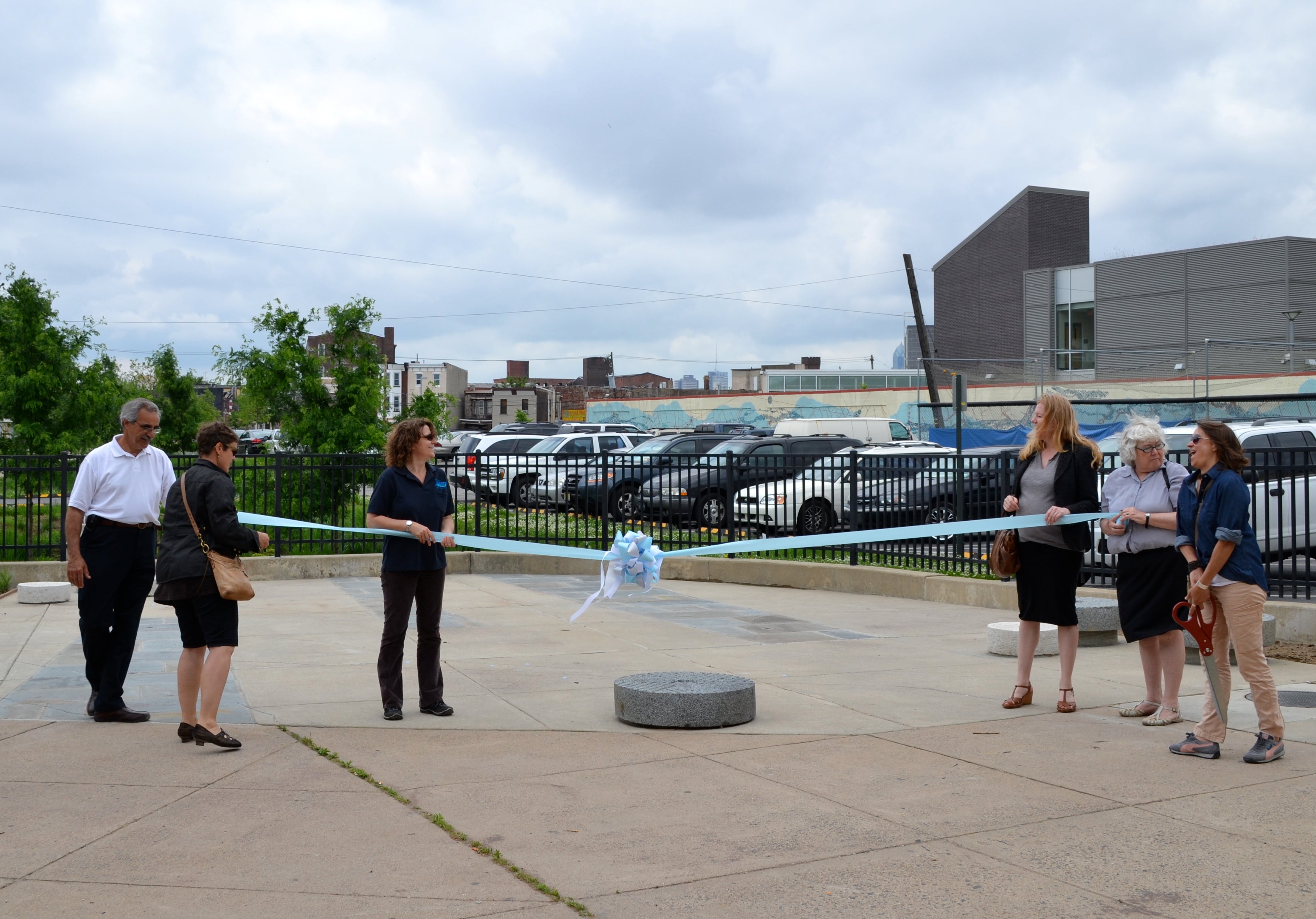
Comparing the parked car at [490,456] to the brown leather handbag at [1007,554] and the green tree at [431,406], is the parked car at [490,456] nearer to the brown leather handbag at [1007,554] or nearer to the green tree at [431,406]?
the green tree at [431,406]

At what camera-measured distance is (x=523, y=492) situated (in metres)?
17.2

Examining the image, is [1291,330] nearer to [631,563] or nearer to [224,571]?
[631,563]

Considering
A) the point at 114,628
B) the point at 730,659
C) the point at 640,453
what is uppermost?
the point at 640,453

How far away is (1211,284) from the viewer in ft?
154

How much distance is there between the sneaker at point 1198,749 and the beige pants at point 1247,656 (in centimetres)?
3

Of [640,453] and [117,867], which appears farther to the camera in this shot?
[640,453]

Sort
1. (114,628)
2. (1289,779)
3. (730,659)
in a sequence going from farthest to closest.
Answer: (730,659) < (114,628) < (1289,779)

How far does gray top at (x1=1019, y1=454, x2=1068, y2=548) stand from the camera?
7074 millimetres

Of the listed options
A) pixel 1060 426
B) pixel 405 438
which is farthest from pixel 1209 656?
pixel 405 438

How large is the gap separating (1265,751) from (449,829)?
3.94 metres

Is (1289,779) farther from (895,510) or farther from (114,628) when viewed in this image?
(895,510)

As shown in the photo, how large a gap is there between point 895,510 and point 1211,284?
38346mm

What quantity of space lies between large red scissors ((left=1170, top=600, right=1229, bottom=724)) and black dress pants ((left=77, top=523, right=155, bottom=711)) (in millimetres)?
5647

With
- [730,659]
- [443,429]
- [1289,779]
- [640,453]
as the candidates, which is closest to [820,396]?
[443,429]
